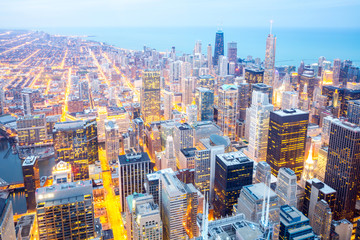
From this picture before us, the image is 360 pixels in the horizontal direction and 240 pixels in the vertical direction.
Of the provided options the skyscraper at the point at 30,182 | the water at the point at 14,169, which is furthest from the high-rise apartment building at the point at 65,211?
the water at the point at 14,169

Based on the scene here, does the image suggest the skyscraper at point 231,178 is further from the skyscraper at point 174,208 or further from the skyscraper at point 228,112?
the skyscraper at point 228,112

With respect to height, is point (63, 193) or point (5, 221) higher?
point (5, 221)

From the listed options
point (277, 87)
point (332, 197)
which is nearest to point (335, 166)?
point (332, 197)

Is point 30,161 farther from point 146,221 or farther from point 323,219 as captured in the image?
point 323,219

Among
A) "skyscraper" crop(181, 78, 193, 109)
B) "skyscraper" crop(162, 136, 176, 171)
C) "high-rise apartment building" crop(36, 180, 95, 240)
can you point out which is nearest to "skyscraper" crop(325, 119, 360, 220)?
"skyscraper" crop(162, 136, 176, 171)

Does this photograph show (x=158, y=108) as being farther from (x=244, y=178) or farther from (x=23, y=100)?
(x=244, y=178)

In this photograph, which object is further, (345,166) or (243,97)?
(243,97)

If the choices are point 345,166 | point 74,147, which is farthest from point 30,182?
point 345,166
